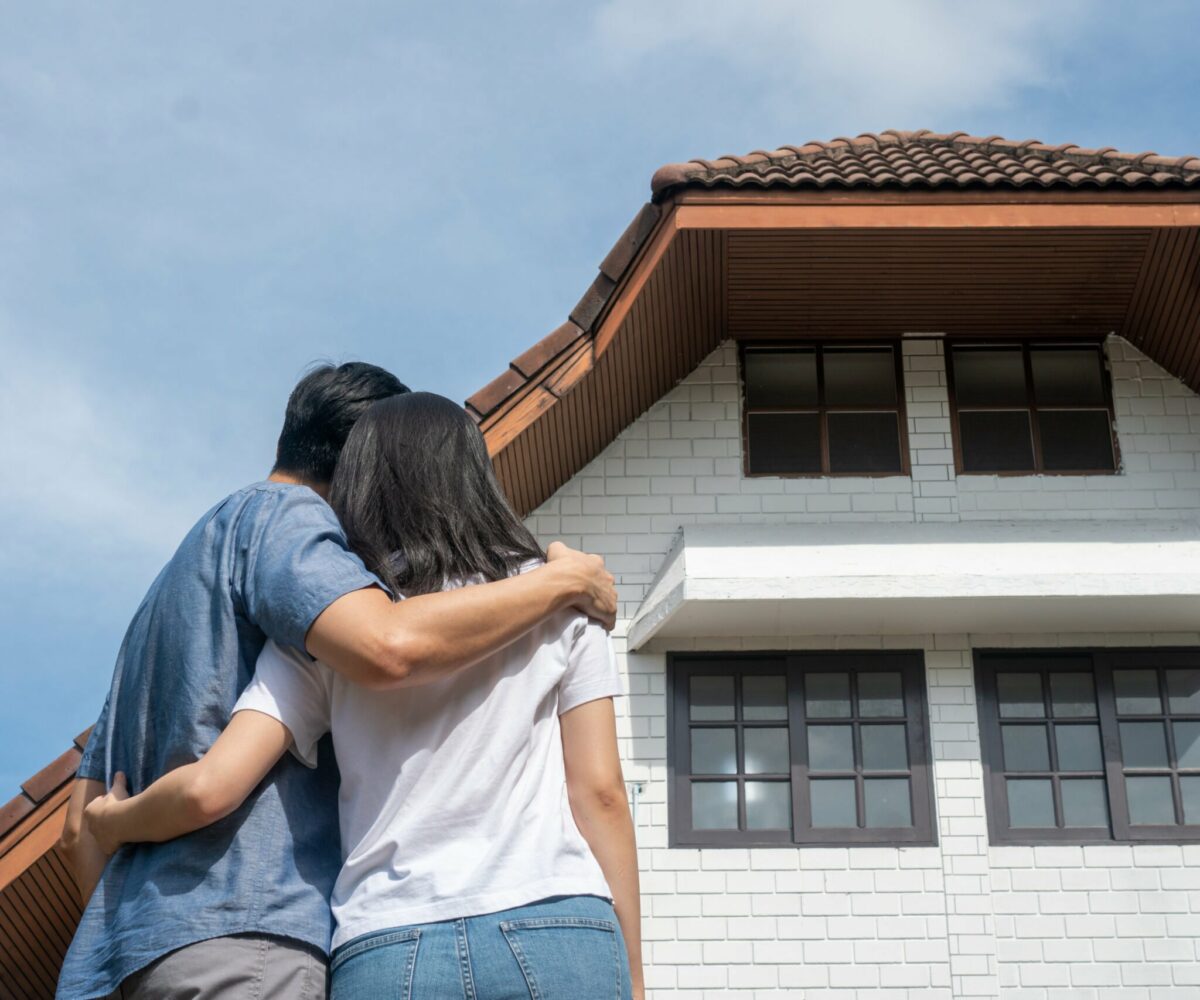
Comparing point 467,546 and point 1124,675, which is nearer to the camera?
point 467,546

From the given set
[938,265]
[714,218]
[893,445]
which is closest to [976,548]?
[893,445]

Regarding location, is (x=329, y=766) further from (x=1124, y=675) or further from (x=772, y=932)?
(x=1124, y=675)

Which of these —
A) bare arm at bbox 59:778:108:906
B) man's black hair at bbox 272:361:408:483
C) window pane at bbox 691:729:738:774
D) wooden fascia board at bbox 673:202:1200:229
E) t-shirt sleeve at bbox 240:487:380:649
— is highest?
wooden fascia board at bbox 673:202:1200:229

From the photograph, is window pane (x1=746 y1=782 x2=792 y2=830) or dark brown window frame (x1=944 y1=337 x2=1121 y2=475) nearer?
window pane (x1=746 y1=782 x2=792 y2=830)

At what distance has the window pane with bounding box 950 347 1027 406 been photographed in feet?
32.7

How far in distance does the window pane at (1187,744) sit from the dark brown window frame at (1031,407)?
5.74 ft

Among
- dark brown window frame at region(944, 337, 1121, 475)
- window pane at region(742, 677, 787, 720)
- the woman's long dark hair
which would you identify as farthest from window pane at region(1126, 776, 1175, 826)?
the woman's long dark hair

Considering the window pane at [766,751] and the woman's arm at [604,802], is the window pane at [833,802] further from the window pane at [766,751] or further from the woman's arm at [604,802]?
the woman's arm at [604,802]

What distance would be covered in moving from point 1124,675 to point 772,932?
282 cm

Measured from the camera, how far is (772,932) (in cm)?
858

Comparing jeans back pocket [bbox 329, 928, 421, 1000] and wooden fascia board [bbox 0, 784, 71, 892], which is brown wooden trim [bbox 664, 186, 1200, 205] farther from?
jeans back pocket [bbox 329, 928, 421, 1000]

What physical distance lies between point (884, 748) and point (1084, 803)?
126 centimetres

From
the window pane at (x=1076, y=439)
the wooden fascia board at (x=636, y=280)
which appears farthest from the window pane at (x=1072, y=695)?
the wooden fascia board at (x=636, y=280)

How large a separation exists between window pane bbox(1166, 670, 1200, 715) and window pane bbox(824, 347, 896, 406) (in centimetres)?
258
